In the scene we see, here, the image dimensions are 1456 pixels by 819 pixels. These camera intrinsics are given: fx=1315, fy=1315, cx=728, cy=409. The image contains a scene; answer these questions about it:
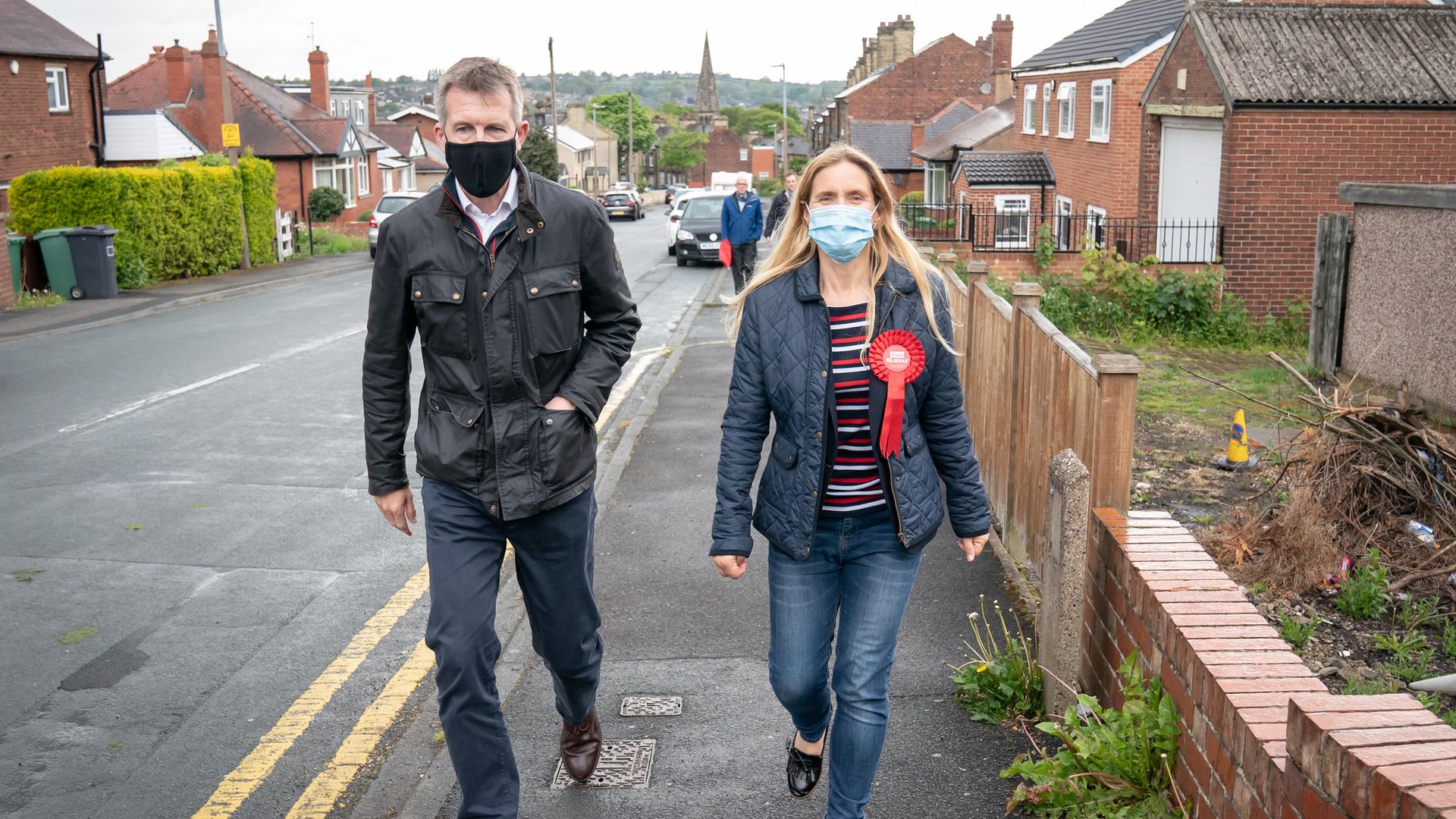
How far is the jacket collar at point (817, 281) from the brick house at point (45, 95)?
29559mm

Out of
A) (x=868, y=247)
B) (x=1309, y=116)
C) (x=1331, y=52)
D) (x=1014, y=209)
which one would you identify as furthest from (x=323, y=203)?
(x=868, y=247)

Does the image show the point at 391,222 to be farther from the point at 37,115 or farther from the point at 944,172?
the point at 944,172

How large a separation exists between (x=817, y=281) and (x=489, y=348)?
3.19 feet

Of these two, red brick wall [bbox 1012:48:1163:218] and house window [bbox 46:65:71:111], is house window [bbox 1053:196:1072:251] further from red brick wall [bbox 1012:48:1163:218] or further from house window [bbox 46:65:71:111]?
house window [bbox 46:65:71:111]

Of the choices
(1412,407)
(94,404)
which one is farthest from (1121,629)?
(94,404)

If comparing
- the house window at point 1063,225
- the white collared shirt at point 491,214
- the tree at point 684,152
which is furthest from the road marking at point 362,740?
the tree at point 684,152

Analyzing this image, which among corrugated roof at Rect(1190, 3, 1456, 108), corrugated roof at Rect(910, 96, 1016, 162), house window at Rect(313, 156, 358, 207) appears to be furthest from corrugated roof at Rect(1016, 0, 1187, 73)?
house window at Rect(313, 156, 358, 207)

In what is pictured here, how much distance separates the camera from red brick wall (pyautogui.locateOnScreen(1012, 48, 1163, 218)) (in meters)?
27.6

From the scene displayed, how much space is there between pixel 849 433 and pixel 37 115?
3291 cm

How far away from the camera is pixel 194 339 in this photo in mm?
16797

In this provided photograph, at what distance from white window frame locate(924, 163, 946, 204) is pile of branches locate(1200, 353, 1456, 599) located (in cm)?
4195

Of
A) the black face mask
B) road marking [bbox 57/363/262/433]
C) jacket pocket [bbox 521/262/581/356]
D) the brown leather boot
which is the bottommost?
road marking [bbox 57/363/262/433]

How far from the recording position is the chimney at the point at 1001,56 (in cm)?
5884

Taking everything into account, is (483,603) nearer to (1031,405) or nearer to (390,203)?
(1031,405)
